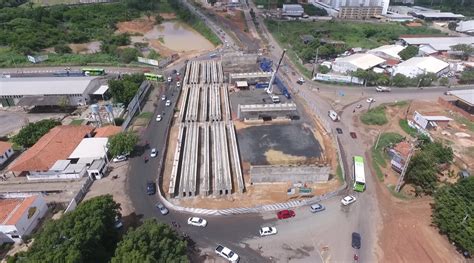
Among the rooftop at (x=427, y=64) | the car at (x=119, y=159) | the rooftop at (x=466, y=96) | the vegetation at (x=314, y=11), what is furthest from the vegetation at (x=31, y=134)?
the vegetation at (x=314, y=11)

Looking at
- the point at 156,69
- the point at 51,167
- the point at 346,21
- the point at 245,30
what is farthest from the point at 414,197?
the point at 346,21

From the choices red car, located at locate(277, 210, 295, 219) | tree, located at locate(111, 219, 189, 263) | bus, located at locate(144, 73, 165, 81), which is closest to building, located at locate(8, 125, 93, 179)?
tree, located at locate(111, 219, 189, 263)

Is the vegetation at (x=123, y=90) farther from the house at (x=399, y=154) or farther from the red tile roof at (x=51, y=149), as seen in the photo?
the house at (x=399, y=154)

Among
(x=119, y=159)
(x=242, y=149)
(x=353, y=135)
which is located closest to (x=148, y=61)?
(x=119, y=159)

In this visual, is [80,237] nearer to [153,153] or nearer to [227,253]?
[227,253]

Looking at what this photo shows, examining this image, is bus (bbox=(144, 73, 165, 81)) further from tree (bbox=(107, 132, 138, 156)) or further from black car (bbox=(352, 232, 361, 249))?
black car (bbox=(352, 232, 361, 249))
